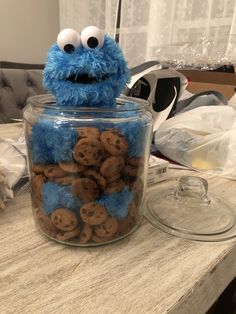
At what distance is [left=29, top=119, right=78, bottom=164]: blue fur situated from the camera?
0.29m

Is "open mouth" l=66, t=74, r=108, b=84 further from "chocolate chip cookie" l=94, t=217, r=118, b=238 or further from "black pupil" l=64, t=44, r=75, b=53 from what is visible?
"chocolate chip cookie" l=94, t=217, r=118, b=238

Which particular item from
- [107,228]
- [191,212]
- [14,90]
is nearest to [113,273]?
[107,228]

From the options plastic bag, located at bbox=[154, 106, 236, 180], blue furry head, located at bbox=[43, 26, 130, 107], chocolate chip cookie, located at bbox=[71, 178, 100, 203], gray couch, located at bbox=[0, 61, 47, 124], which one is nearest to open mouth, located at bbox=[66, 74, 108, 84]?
blue furry head, located at bbox=[43, 26, 130, 107]

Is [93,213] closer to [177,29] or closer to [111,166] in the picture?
[111,166]

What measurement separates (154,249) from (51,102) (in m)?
0.21

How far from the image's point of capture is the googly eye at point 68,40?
300 millimetres

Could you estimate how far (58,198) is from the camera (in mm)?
303

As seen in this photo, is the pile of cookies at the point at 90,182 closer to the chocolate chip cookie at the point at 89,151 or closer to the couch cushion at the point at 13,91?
the chocolate chip cookie at the point at 89,151

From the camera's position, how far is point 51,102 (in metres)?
0.35

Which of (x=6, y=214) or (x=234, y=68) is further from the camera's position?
(x=234, y=68)

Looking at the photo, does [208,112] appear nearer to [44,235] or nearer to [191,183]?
[191,183]

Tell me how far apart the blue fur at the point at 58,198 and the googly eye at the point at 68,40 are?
15 cm

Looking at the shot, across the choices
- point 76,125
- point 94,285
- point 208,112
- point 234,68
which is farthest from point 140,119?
point 234,68

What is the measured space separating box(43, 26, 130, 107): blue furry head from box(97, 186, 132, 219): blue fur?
10cm
